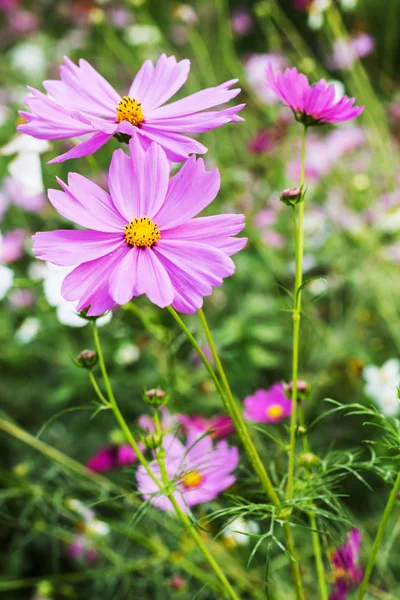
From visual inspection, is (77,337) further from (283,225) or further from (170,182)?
(170,182)

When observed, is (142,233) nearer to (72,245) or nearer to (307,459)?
(72,245)

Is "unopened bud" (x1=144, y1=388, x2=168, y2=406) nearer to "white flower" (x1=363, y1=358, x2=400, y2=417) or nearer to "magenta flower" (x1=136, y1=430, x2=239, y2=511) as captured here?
"magenta flower" (x1=136, y1=430, x2=239, y2=511)

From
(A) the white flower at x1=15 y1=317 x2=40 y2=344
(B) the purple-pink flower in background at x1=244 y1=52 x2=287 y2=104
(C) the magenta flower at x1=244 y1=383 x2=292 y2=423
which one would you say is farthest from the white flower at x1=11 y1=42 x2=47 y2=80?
(C) the magenta flower at x1=244 y1=383 x2=292 y2=423

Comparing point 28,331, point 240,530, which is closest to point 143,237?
point 240,530

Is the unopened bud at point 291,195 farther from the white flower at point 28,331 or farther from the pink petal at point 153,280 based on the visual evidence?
the white flower at point 28,331

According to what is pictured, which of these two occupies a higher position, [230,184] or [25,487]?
[230,184]

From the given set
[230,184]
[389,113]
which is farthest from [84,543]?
[389,113]

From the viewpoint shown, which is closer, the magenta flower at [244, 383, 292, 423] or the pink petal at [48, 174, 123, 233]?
the pink petal at [48, 174, 123, 233]
